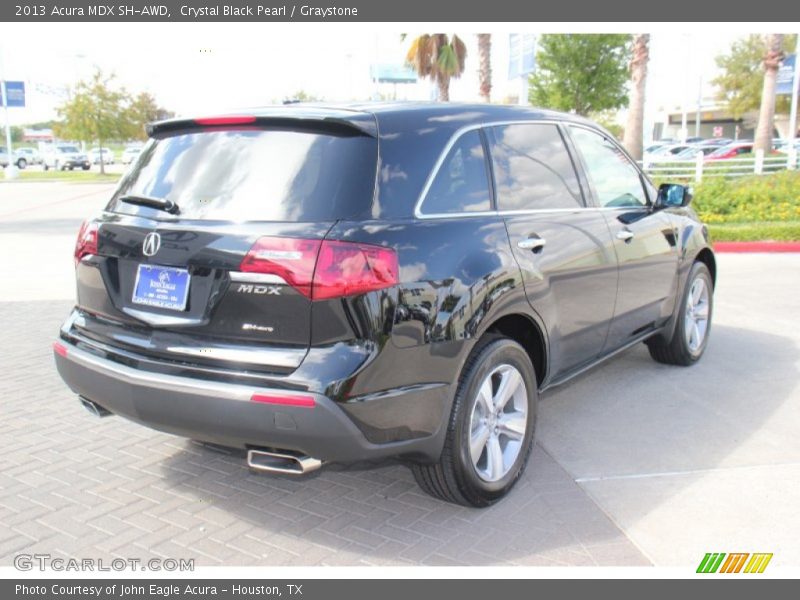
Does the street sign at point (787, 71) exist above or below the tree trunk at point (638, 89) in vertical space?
above

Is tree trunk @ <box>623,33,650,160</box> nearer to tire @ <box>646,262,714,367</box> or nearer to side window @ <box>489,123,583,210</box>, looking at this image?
tire @ <box>646,262,714,367</box>

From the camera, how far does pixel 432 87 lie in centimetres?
3006

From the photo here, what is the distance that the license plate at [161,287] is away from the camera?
319cm

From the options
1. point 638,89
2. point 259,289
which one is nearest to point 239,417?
point 259,289

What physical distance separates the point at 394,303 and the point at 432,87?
28337 millimetres

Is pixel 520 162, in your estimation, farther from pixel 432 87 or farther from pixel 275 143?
pixel 432 87

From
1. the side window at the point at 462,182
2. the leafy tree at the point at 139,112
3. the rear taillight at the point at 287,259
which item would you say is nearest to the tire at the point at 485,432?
the side window at the point at 462,182

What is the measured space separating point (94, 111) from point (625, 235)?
47.9 metres

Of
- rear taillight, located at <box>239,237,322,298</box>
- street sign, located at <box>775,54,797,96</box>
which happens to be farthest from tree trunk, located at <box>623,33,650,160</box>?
street sign, located at <box>775,54,797,96</box>

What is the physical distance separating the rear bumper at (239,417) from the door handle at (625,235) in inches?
84.7

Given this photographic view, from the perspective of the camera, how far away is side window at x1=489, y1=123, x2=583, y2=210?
3.88 m

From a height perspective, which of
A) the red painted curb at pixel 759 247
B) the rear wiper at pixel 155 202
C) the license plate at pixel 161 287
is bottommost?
the red painted curb at pixel 759 247

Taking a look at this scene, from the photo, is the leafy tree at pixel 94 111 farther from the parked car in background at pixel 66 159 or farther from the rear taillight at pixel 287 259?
the rear taillight at pixel 287 259
